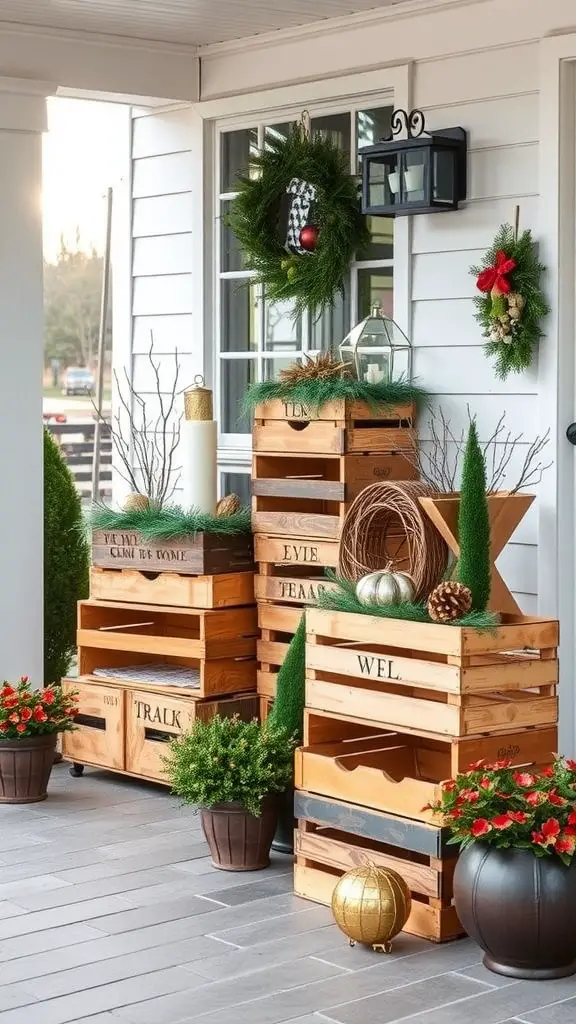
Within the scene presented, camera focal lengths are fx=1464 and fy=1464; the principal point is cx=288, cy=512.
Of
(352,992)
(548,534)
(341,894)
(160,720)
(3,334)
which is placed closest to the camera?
(352,992)

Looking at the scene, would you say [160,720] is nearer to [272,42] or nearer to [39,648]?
[39,648]

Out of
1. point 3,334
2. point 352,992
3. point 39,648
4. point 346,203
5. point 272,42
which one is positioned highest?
point 272,42

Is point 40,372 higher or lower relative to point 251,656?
higher

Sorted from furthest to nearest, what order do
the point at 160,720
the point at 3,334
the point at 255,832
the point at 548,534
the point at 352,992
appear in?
the point at 3,334, the point at 160,720, the point at 548,534, the point at 255,832, the point at 352,992

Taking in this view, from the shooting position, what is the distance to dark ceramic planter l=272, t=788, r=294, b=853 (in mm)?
4152

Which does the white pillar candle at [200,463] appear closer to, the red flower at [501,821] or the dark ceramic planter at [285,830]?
the dark ceramic planter at [285,830]

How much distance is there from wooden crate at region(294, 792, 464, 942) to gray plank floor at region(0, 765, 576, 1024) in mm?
53

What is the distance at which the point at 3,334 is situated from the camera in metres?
5.33

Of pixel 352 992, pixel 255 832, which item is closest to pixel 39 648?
pixel 255 832

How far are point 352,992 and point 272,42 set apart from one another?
11.6ft

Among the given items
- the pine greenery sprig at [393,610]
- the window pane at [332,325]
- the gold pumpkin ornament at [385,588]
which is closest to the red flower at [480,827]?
the pine greenery sprig at [393,610]

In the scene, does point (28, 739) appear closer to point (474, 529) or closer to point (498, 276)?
point (474, 529)

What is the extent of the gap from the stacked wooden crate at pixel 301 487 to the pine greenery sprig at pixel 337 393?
0.08 ft

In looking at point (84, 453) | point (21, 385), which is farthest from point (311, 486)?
point (84, 453)
